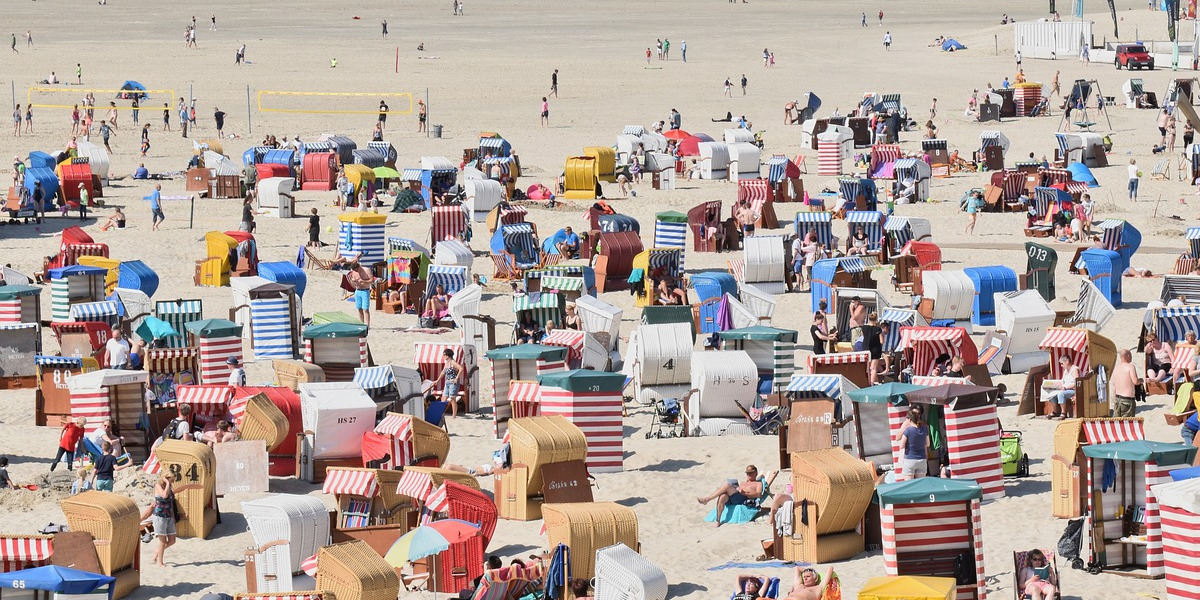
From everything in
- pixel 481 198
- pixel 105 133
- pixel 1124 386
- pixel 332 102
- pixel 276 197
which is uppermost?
pixel 332 102

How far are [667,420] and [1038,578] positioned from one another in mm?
8794

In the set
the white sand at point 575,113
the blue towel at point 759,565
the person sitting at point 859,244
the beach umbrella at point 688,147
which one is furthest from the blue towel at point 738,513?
the beach umbrella at point 688,147

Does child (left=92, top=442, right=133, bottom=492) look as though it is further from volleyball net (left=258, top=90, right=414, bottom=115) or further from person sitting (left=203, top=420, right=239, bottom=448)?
volleyball net (left=258, top=90, right=414, bottom=115)

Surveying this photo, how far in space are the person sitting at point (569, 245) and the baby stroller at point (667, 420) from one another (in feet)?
35.4

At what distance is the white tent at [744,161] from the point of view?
45281 mm

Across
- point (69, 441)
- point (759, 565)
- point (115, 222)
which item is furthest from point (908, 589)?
point (115, 222)

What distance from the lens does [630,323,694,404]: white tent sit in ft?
73.6

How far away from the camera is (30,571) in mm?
13883

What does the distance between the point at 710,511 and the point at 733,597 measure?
3.52 m

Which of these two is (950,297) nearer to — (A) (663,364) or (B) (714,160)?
(A) (663,364)

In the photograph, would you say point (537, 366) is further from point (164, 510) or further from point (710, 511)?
point (164, 510)

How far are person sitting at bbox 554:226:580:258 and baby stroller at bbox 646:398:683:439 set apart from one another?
35.4 ft

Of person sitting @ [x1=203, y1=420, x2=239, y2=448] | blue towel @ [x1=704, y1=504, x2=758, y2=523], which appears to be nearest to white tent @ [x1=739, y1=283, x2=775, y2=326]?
blue towel @ [x1=704, y1=504, x2=758, y2=523]

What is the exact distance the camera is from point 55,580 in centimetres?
1380
